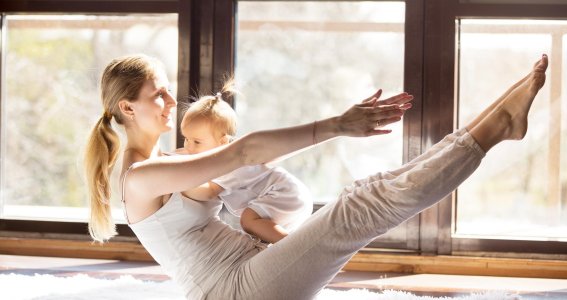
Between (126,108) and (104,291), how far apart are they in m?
1.13

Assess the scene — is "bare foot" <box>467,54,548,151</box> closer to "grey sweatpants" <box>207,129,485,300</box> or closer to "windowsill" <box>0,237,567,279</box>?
"grey sweatpants" <box>207,129,485,300</box>

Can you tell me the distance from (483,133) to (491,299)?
3.74ft

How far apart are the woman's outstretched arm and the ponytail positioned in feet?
0.81

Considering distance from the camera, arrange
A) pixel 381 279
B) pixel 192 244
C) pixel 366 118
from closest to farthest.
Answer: pixel 366 118
pixel 192 244
pixel 381 279

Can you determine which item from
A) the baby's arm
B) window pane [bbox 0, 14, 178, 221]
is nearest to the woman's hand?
the baby's arm

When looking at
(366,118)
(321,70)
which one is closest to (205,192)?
(366,118)

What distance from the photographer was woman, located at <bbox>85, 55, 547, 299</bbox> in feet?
5.91

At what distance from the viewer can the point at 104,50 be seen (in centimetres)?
A: 400

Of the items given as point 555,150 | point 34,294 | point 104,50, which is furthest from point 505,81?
point 34,294

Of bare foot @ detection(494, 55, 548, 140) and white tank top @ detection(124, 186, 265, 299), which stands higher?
bare foot @ detection(494, 55, 548, 140)

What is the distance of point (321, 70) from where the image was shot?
3807 mm

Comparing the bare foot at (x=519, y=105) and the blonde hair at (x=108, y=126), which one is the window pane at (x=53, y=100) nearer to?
the blonde hair at (x=108, y=126)

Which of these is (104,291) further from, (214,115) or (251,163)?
(251,163)

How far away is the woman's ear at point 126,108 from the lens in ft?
7.06
